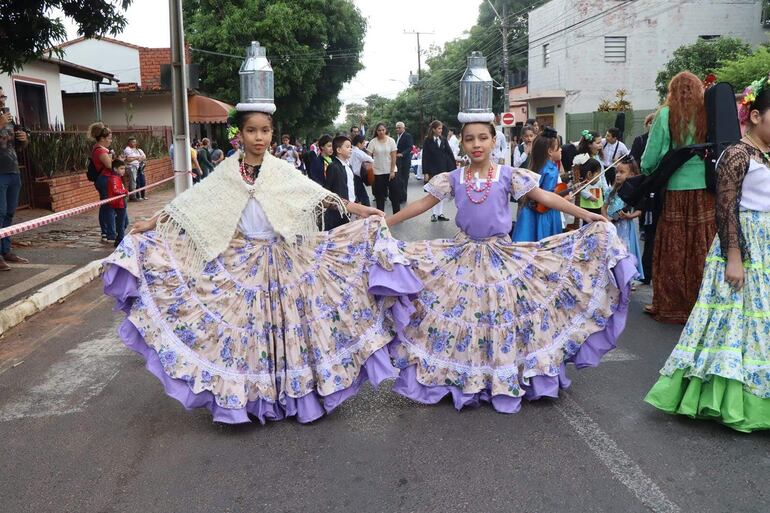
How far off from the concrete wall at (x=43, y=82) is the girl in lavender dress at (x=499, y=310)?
14.6 meters

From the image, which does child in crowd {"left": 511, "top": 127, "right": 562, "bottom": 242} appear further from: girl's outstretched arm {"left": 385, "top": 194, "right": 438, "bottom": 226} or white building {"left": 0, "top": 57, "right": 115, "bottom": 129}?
white building {"left": 0, "top": 57, "right": 115, "bottom": 129}

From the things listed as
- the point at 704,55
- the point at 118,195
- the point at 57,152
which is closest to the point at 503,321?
the point at 118,195

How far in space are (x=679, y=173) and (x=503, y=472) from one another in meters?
3.70

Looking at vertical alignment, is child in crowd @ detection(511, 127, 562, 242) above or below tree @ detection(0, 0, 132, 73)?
below

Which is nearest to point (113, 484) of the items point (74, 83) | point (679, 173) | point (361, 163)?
point (679, 173)

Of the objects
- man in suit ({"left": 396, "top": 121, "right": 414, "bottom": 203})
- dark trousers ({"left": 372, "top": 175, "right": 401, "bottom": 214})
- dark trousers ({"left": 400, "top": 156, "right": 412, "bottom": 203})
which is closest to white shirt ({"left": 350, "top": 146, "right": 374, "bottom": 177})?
dark trousers ({"left": 372, "top": 175, "right": 401, "bottom": 214})

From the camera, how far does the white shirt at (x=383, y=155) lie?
1280 centimetres

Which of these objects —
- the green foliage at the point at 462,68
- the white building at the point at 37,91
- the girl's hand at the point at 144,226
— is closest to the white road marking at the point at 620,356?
the girl's hand at the point at 144,226

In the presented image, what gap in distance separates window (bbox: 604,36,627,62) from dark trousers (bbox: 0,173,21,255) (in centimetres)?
3304

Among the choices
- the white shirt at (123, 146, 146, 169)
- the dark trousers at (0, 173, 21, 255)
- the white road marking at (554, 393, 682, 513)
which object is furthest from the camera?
the white shirt at (123, 146, 146, 169)

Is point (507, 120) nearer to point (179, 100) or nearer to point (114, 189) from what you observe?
point (179, 100)

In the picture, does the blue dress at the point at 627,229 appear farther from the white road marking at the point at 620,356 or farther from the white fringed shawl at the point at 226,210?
the white fringed shawl at the point at 226,210

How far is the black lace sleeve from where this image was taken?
3.90 metres

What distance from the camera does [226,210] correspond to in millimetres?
4207
